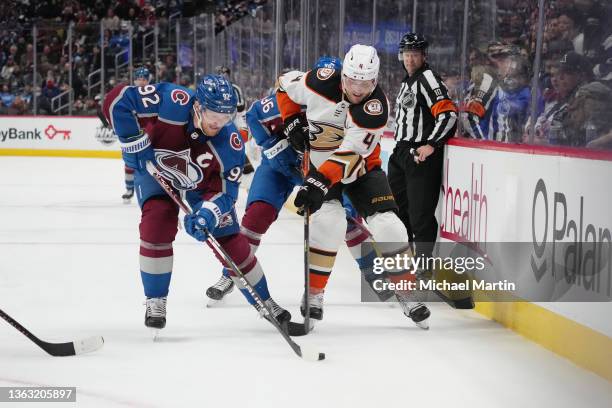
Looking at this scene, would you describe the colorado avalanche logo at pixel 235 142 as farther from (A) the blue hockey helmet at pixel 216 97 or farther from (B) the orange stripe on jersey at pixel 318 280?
(B) the orange stripe on jersey at pixel 318 280

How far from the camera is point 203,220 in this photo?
3.35 m

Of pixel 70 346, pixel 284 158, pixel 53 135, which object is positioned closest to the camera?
pixel 70 346

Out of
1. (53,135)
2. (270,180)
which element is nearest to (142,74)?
(270,180)

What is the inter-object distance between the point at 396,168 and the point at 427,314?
1.14 meters

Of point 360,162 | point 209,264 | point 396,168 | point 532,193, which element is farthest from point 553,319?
point 209,264

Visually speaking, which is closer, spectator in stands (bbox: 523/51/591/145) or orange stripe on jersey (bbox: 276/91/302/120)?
spectator in stands (bbox: 523/51/591/145)

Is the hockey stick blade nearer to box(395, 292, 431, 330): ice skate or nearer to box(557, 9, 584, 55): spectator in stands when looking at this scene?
box(395, 292, 431, 330): ice skate

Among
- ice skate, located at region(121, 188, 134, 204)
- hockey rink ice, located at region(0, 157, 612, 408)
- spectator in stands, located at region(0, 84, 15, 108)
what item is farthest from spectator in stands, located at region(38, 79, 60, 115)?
hockey rink ice, located at region(0, 157, 612, 408)

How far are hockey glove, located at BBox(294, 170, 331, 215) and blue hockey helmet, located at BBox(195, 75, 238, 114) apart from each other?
450mm

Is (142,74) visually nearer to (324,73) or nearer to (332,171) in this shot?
(324,73)

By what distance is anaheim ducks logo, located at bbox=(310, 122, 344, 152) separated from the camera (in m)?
3.93

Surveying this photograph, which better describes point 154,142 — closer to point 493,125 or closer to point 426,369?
point 426,369

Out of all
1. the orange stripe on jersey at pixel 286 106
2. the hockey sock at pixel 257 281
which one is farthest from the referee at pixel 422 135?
the hockey sock at pixel 257 281

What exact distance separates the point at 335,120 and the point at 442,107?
2.61 ft
